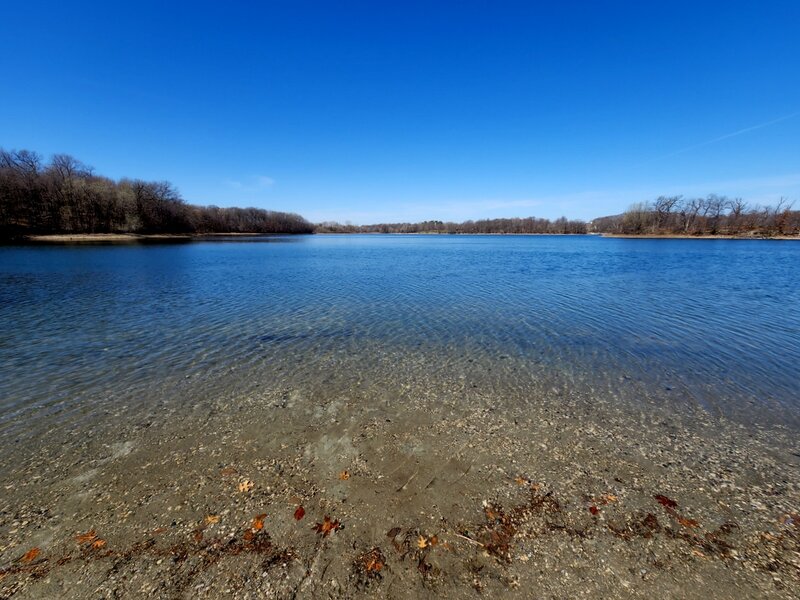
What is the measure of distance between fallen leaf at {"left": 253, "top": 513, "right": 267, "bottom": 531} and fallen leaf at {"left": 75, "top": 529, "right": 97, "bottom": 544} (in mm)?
1634

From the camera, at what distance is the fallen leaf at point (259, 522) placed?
3652 millimetres

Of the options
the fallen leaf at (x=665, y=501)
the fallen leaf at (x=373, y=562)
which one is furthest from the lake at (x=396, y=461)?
the fallen leaf at (x=665, y=501)

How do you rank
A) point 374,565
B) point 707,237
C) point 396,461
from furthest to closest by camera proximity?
point 707,237
point 396,461
point 374,565

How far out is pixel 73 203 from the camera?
6338 cm

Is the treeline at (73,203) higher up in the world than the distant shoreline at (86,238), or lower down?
higher up

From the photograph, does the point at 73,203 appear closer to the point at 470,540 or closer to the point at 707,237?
the point at 470,540

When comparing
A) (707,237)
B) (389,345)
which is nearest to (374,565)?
(389,345)

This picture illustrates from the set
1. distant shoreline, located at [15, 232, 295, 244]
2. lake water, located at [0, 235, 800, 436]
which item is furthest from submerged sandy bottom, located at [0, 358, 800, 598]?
distant shoreline, located at [15, 232, 295, 244]

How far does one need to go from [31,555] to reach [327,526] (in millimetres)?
2922

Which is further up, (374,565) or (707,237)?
(707,237)

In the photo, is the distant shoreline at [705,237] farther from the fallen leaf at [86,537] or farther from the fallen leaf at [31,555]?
the fallen leaf at [31,555]

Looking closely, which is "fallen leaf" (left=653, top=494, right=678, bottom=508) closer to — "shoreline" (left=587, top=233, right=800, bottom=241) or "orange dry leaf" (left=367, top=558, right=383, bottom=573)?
"orange dry leaf" (left=367, top=558, right=383, bottom=573)

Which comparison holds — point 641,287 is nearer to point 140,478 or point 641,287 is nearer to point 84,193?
point 140,478

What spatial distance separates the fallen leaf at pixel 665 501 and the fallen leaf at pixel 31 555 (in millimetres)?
6927
